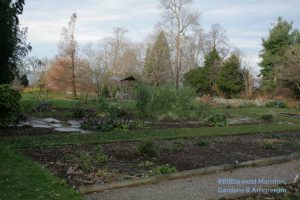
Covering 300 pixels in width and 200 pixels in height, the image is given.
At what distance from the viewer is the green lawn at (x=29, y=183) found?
16.8 ft

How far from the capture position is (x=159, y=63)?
4147 centimetres

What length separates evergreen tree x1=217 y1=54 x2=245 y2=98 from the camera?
37812 millimetres

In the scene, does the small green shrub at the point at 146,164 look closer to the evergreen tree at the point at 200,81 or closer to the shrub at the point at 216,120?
the shrub at the point at 216,120

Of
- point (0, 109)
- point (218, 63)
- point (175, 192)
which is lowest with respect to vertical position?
point (175, 192)

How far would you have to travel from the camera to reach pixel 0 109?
36.5ft

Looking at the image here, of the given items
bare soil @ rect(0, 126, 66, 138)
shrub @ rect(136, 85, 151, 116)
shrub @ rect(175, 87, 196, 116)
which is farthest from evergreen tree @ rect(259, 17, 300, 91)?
bare soil @ rect(0, 126, 66, 138)

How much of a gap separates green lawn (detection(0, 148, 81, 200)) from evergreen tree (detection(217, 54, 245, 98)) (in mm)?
32526

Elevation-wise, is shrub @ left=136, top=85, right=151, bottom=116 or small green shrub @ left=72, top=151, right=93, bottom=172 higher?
shrub @ left=136, top=85, right=151, bottom=116

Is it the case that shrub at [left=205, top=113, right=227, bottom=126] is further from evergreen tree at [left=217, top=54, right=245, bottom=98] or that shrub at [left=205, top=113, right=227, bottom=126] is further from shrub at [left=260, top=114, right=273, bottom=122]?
evergreen tree at [left=217, top=54, right=245, bottom=98]

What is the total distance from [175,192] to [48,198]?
77.8 inches

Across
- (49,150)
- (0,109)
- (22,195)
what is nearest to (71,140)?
(49,150)

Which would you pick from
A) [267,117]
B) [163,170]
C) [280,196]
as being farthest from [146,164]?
[267,117]

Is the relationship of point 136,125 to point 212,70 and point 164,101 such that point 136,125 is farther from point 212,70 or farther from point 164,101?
Answer: point 212,70

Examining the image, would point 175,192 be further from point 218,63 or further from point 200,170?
point 218,63
